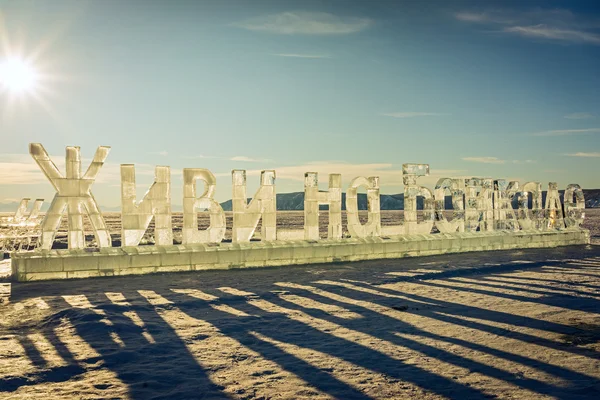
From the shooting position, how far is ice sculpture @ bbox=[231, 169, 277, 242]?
16984 mm

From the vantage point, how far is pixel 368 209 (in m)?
19.7

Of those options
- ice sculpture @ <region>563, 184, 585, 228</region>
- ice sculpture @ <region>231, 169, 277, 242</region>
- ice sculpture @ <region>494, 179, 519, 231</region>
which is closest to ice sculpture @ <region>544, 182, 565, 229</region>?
ice sculpture @ <region>563, 184, 585, 228</region>

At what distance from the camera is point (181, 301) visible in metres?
10.8

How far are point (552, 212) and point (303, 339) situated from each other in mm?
23098

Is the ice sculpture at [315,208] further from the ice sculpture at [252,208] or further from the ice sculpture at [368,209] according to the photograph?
the ice sculpture at [252,208]

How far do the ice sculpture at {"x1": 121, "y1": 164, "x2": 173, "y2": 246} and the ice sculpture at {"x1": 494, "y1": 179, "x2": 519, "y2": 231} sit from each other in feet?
50.2

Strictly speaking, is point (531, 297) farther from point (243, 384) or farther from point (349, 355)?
point (243, 384)

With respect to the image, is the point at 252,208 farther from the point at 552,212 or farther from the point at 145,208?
the point at 552,212

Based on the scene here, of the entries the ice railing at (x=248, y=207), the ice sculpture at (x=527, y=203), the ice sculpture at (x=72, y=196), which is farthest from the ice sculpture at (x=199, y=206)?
the ice sculpture at (x=527, y=203)

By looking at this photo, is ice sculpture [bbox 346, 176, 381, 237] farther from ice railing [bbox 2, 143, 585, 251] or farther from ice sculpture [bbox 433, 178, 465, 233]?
ice sculpture [bbox 433, 178, 465, 233]

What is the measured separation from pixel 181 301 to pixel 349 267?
7.43 meters

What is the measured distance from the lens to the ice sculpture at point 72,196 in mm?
14406

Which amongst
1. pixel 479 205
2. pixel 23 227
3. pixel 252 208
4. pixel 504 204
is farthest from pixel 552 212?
pixel 23 227

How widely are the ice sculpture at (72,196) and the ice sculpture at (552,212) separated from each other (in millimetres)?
21665
